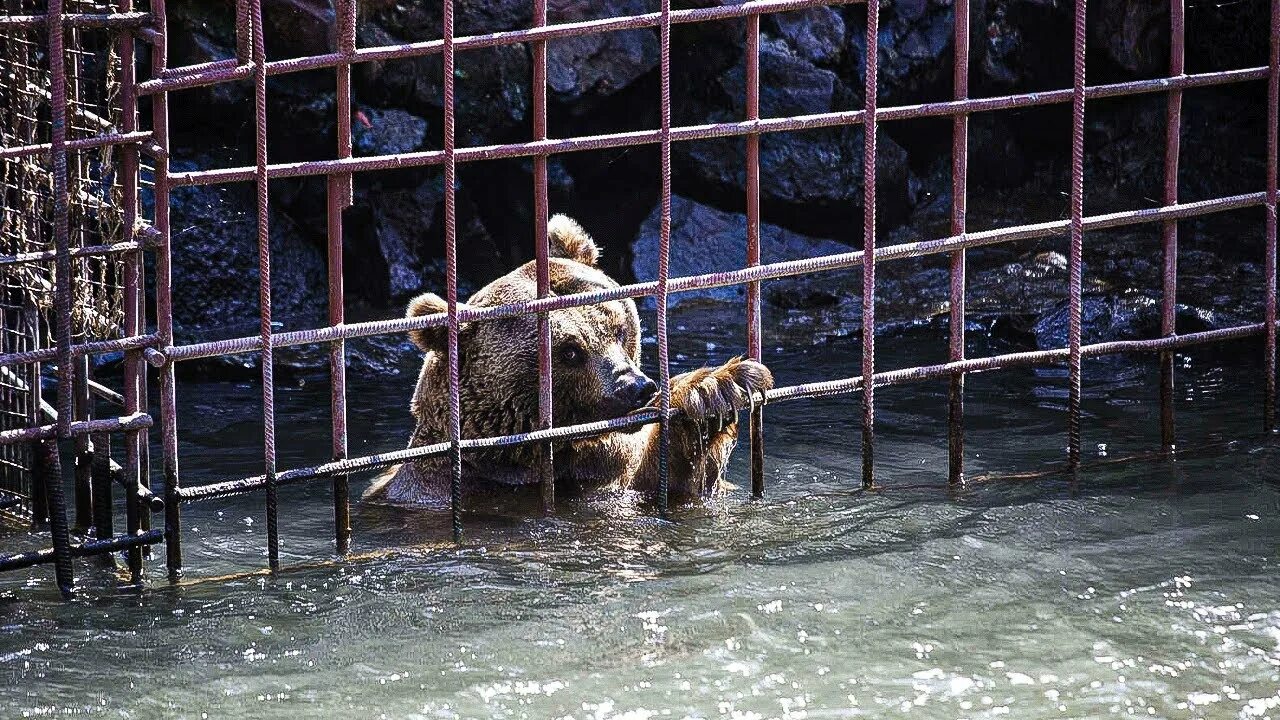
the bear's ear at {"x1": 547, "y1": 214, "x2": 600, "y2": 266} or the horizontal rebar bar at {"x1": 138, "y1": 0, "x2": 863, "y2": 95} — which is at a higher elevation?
the horizontal rebar bar at {"x1": 138, "y1": 0, "x2": 863, "y2": 95}

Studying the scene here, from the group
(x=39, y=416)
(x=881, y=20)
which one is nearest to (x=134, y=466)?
(x=39, y=416)

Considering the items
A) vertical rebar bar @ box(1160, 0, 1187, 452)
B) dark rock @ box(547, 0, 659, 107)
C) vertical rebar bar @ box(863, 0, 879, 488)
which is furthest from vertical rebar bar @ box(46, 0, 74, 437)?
dark rock @ box(547, 0, 659, 107)

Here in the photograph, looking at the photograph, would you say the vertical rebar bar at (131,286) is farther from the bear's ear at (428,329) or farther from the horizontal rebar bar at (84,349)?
the bear's ear at (428,329)

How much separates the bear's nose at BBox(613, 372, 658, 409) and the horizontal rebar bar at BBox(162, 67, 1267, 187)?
0.85 m

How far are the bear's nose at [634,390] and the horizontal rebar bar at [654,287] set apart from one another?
1.17 feet

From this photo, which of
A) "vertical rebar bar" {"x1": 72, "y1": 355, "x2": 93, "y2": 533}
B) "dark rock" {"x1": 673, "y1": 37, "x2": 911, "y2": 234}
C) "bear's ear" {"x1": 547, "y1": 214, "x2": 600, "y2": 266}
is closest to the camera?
"vertical rebar bar" {"x1": 72, "y1": 355, "x2": 93, "y2": 533}

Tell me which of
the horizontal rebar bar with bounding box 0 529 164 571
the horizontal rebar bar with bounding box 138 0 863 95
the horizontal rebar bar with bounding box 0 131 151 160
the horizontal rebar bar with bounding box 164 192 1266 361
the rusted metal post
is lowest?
the horizontal rebar bar with bounding box 0 529 164 571

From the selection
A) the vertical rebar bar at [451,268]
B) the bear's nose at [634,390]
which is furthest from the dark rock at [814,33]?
the vertical rebar bar at [451,268]

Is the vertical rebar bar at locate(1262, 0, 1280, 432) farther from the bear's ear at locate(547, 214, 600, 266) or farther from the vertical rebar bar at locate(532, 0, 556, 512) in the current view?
the vertical rebar bar at locate(532, 0, 556, 512)

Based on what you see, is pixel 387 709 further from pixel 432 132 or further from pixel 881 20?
pixel 881 20

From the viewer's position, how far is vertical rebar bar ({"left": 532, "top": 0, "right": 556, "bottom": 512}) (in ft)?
15.7

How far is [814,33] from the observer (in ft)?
38.1

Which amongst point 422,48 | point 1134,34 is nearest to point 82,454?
point 422,48

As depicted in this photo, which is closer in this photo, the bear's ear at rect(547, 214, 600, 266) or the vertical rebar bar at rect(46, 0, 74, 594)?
the vertical rebar bar at rect(46, 0, 74, 594)
